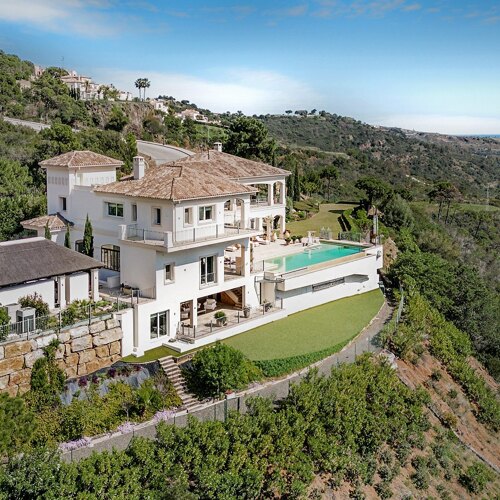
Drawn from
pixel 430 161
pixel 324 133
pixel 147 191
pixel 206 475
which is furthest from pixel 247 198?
pixel 324 133

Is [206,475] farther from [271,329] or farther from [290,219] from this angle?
[290,219]

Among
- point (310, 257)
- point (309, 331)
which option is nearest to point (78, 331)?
point (309, 331)

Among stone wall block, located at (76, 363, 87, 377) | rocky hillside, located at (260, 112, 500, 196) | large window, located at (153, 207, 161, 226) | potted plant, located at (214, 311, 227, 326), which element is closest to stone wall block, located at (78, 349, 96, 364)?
stone wall block, located at (76, 363, 87, 377)

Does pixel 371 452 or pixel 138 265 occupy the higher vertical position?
pixel 138 265

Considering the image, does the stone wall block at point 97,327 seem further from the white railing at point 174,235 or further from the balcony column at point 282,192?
the balcony column at point 282,192

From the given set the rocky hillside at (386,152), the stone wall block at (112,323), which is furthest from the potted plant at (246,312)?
the rocky hillside at (386,152)

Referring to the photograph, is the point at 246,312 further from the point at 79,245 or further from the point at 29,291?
the point at 29,291
